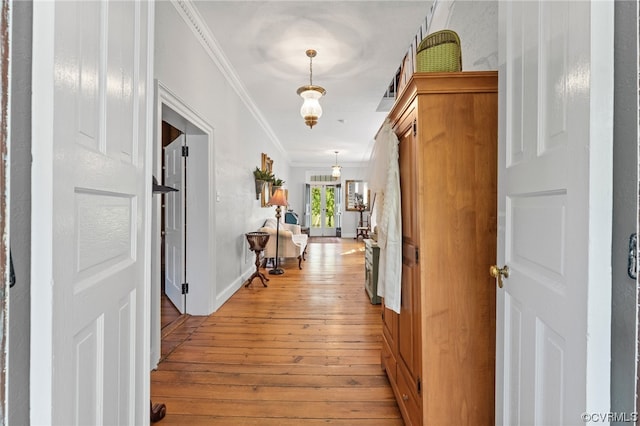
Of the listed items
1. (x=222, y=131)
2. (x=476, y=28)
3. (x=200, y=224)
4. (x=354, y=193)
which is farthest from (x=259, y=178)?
(x=354, y=193)

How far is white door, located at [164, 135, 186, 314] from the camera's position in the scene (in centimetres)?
328

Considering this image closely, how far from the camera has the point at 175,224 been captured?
341 cm

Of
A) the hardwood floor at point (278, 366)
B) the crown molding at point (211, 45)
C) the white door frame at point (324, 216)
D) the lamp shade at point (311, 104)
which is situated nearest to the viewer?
the hardwood floor at point (278, 366)

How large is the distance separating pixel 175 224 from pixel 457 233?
3.00 metres

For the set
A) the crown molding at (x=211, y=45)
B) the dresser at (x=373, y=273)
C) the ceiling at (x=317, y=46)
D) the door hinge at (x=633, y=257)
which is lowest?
the dresser at (x=373, y=273)

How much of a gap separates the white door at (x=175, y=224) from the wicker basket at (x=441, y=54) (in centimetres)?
261

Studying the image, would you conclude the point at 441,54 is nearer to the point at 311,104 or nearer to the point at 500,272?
the point at 500,272

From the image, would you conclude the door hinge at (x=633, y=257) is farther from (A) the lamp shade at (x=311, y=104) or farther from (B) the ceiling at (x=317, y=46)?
(A) the lamp shade at (x=311, y=104)

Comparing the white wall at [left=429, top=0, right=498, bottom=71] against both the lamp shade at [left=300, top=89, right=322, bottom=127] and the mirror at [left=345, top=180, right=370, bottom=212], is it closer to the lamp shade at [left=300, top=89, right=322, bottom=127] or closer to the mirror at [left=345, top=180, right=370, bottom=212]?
the lamp shade at [left=300, top=89, right=322, bottom=127]

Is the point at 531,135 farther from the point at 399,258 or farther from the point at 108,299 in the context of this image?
the point at 108,299

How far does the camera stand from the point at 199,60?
2.95m

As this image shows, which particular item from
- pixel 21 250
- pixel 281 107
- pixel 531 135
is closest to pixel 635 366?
pixel 531 135

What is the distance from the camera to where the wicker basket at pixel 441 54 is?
1.42 m

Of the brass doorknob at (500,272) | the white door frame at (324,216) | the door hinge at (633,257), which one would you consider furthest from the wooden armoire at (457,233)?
the white door frame at (324,216)
